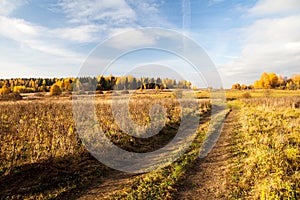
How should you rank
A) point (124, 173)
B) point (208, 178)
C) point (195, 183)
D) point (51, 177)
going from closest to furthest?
point (195, 183) < point (51, 177) < point (208, 178) < point (124, 173)

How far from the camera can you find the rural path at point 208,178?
5402mm

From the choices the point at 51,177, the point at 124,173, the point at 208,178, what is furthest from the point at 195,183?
the point at 51,177

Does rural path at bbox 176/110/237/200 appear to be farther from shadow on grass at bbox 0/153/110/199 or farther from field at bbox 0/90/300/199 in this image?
shadow on grass at bbox 0/153/110/199

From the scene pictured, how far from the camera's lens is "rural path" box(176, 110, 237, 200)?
17.7 feet

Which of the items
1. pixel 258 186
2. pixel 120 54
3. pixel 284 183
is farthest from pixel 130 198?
pixel 120 54

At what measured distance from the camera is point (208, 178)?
20.8 ft

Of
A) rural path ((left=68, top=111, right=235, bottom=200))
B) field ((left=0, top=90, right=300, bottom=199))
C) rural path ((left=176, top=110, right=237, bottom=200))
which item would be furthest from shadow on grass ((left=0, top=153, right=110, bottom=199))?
rural path ((left=176, top=110, right=237, bottom=200))

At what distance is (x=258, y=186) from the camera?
5.30 m

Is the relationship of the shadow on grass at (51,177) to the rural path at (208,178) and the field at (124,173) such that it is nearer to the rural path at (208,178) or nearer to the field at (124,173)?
the field at (124,173)

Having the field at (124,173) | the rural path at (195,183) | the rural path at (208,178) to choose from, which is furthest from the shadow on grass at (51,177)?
the rural path at (208,178)

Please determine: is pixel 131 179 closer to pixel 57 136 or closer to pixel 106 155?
pixel 106 155

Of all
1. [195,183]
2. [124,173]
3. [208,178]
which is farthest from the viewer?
[124,173]

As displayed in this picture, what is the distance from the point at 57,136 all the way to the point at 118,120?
174 inches

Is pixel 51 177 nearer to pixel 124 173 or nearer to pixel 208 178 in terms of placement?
pixel 124 173
